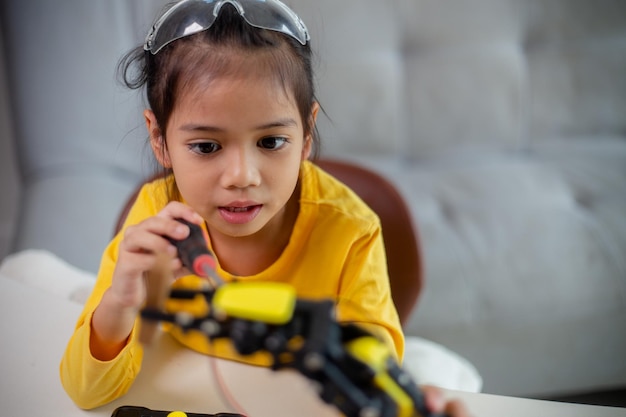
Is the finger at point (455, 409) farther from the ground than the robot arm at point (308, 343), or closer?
closer

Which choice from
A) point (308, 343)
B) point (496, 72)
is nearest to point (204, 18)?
point (308, 343)

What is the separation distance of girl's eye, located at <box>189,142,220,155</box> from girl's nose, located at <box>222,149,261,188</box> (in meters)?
0.01

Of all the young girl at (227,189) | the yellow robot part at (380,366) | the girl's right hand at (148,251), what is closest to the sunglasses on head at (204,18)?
the young girl at (227,189)

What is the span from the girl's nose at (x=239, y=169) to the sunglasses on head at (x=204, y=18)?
0.09 meters

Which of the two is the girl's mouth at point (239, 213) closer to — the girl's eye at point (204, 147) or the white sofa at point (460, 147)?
the girl's eye at point (204, 147)

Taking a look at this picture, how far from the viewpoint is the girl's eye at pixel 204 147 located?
1.50 ft

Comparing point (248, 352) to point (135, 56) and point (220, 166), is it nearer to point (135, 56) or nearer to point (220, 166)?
point (220, 166)

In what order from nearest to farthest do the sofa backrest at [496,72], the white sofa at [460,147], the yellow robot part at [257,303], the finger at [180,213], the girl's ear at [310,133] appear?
the yellow robot part at [257,303]
the finger at [180,213]
the girl's ear at [310,133]
the white sofa at [460,147]
the sofa backrest at [496,72]

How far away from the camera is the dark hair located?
0.47 meters

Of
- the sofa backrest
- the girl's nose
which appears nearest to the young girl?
the girl's nose

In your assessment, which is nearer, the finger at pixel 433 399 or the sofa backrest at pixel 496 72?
the finger at pixel 433 399

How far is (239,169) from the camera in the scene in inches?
17.7

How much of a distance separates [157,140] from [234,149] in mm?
95

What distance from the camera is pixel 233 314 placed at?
0.34 metres
